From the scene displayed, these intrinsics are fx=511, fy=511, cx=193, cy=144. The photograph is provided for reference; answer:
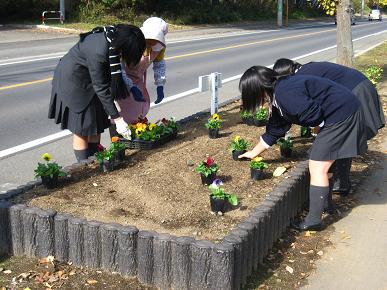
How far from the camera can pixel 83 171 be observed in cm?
457

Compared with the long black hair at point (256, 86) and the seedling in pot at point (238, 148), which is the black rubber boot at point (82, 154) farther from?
the long black hair at point (256, 86)

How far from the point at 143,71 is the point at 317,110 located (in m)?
2.59

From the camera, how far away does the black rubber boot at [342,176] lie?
4.70m

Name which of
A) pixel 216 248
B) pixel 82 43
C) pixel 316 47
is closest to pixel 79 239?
pixel 216 248

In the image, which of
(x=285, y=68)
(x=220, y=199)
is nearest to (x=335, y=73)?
(x=285, y=68)

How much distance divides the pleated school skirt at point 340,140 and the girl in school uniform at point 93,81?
1.58 m

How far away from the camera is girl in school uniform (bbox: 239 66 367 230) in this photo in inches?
147

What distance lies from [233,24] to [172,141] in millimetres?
36333

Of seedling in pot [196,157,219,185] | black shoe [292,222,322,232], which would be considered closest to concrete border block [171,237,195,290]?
seedling in pot [196,157,219,185]

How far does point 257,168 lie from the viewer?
4.39 metres

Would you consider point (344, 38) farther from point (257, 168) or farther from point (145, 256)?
point (145, 256)

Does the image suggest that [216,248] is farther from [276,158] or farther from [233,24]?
[233,24]

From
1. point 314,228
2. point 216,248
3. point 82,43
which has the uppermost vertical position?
point 82,43

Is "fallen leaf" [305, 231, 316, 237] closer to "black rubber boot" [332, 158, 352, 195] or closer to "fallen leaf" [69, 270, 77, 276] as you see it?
"black rubber boot" [332, 158, 352, 195]
